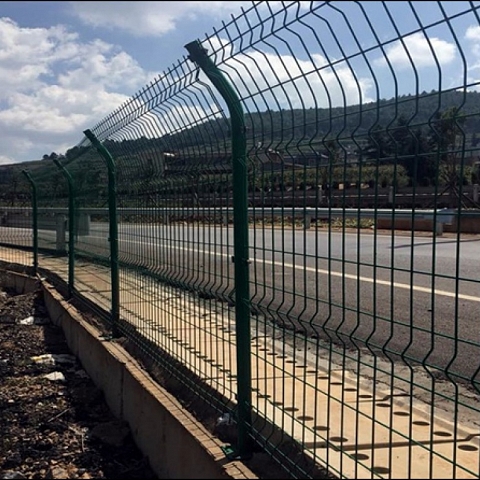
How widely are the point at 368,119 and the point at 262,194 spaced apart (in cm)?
112

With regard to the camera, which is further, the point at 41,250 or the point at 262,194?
the point at 41,250

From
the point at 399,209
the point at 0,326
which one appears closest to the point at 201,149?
the point at 399,209

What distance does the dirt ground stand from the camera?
4.64 m

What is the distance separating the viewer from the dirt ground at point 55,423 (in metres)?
4.64

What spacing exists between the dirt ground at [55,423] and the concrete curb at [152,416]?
4.7 inches

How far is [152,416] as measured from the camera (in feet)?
15.4

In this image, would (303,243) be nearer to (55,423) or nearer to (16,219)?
(55,423)

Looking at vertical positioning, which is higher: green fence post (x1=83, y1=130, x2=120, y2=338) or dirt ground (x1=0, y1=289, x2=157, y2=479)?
green fence post (x1=83, y1=130, x2=120, y2=338)

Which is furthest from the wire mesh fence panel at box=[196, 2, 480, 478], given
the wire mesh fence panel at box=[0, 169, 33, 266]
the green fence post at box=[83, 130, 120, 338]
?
the wire mesh fence panel at box=[0, 169, 33, 266]

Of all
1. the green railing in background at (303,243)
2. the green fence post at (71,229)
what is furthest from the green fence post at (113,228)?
the green fence post at (71,229)

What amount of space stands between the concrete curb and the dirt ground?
0.39ft

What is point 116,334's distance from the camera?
6793 mm

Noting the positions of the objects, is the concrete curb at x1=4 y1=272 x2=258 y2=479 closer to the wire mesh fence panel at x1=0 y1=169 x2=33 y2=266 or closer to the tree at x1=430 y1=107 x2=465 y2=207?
the tree at x1=430 y1=107 x2=465 y2=207

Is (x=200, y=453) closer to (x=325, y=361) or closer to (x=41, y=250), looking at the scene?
(x=325, y=361)
